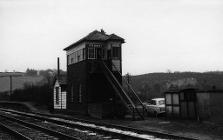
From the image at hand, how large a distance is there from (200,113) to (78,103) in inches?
569

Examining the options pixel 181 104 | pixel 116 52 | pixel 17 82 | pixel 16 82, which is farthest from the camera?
pixel 17 82

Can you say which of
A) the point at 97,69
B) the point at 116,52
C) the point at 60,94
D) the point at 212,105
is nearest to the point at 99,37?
the point at 116,52

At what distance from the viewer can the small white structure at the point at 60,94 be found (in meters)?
38.9

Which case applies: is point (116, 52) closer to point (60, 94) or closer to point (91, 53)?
point (91, 53)

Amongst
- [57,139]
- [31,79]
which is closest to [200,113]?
[57,139]

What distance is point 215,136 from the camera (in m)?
14.9

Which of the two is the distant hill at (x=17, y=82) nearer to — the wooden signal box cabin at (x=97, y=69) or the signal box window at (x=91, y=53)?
the wooden signal box cabin at (x=97, y=69)

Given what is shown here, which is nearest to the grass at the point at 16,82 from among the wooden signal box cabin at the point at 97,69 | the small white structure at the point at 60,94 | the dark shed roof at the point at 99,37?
the small white structure at the point at 60,94

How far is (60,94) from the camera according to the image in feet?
132

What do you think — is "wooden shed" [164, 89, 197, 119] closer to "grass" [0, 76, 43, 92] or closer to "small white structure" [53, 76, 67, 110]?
"small white structure" [53, 76, 67, 110]

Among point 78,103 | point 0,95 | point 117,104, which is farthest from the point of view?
point 0,95

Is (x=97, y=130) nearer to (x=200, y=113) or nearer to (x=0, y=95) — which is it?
(x=200, y=113)

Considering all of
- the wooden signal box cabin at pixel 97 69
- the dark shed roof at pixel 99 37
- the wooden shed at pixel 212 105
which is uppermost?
the dark shed roof at pixel 99 37

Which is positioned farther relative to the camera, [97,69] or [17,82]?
[17,82]
